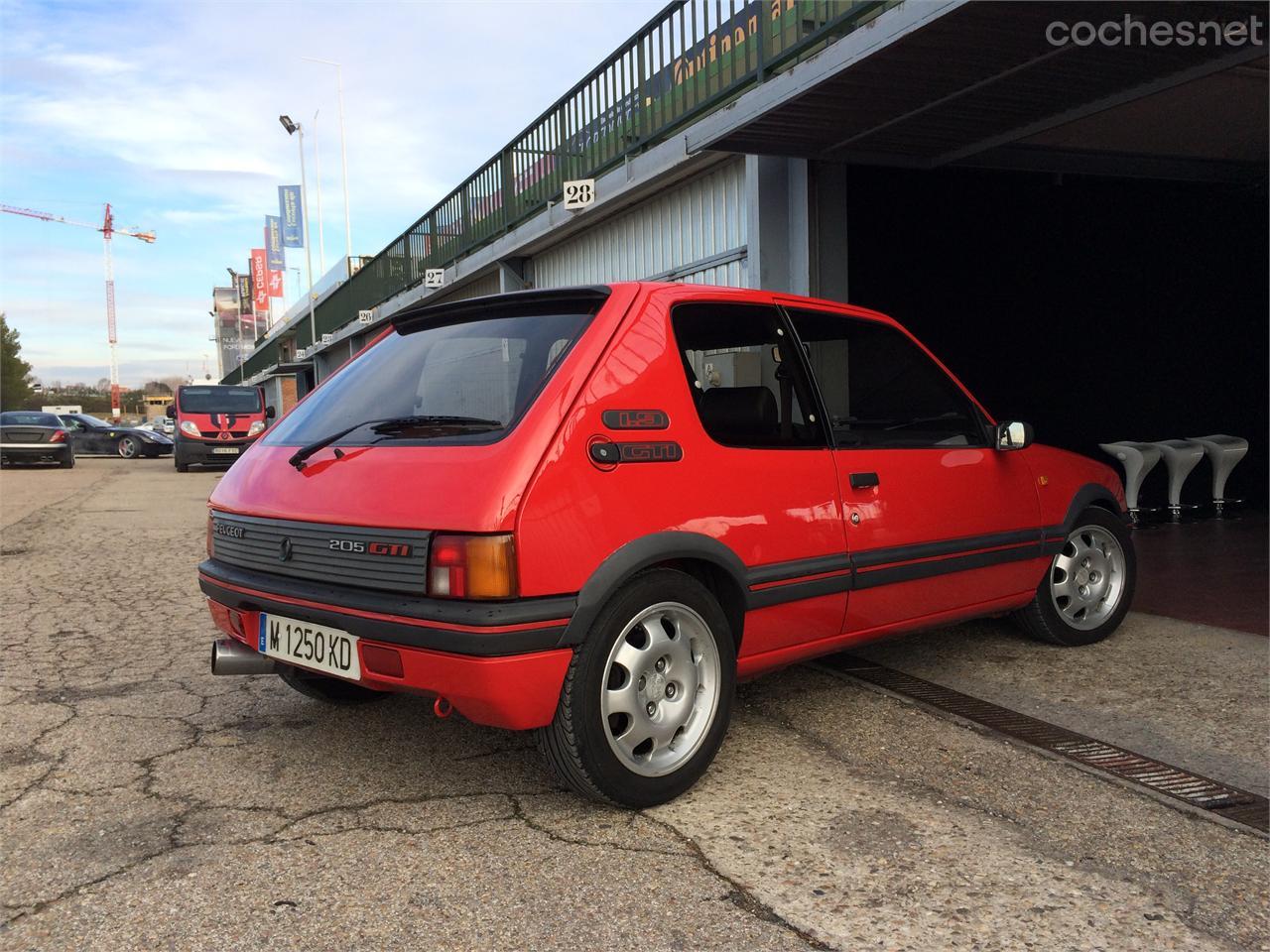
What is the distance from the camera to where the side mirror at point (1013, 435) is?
4008mm

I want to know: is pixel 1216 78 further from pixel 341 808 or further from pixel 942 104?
pixel 341 808

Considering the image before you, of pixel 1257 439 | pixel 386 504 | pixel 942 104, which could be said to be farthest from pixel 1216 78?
pixel 386 504

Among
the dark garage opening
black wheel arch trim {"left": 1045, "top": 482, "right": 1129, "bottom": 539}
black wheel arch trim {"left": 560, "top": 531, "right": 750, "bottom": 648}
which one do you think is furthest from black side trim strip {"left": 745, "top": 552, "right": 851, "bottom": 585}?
the dark garage opening

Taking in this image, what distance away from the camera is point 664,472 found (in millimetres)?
2863

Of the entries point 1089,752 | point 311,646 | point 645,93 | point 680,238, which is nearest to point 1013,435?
point 1089,752

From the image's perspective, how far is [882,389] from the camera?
3895 mm

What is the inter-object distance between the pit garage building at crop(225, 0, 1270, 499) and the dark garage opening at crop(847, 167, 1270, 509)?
0.8 inches

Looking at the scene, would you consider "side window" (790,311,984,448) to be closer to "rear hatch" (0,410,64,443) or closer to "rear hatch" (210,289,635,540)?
"rear hatch" (210,289,635,540)

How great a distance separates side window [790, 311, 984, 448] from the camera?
3.62 metres

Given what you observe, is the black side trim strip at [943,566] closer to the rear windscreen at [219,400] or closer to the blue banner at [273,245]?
the rear windscreen at [219,400]

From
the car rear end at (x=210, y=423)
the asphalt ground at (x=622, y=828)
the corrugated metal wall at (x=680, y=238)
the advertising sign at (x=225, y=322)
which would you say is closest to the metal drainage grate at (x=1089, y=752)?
the asphalt ground at (x=622, y=828)

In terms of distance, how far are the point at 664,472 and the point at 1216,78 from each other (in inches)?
212

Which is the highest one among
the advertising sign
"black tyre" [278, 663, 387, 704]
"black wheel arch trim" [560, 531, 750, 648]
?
the advertising sign

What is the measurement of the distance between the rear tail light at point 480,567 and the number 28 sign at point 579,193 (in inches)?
318
